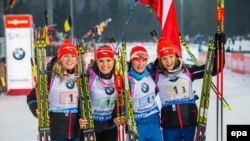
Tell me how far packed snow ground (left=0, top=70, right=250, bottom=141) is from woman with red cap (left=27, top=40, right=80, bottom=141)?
107 inches

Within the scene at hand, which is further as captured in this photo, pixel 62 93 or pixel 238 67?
pixel 238 67

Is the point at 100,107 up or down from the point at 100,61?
down

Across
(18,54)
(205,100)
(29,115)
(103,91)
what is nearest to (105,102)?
(103,91)

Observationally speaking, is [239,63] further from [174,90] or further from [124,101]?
[124,101]

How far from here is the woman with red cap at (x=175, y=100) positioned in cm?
498

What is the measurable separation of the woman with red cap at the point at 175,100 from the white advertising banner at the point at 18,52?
33.6 ft

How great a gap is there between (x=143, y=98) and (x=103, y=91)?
449mm

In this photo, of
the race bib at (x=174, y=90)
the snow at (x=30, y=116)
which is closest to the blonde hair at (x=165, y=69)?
the race bib at (x=174, y=90)

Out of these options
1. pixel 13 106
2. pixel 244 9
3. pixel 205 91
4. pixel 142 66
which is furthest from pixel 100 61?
pixel 244 9

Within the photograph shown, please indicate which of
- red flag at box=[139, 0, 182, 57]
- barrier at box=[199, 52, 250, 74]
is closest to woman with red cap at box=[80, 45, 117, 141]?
red flag at box=[139, 0, 182, 57]

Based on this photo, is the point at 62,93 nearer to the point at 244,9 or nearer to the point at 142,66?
the point at 142,66

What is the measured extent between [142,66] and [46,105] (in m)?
1.10

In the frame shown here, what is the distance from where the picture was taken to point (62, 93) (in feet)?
15.6

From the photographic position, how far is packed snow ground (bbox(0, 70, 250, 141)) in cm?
815
